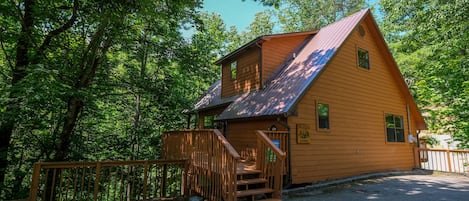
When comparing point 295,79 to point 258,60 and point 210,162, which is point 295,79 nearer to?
Result: point 258,60

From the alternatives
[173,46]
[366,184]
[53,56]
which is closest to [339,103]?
[366,184]

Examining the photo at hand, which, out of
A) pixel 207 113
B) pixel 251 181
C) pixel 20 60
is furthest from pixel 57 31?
pixel 251 181

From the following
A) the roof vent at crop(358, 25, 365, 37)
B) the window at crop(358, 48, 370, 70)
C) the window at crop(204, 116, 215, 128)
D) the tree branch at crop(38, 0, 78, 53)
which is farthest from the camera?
the window at crop(204, 116, 215, 128)

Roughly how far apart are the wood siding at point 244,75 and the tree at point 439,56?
9.17m

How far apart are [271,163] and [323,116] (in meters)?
3.35

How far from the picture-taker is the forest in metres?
7.28

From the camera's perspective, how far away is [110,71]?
10.3 m

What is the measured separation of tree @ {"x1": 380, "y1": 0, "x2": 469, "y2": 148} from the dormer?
24.8 ft

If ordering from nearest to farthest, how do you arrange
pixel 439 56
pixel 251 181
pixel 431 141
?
pixel 251 181
pixel 439 56
pixel 431 141

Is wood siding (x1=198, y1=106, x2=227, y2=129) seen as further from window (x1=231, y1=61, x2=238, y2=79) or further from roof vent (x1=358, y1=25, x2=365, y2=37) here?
roof vent (x1=358, y1=25, x2=365, y2=37)

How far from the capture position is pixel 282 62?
1118 cm

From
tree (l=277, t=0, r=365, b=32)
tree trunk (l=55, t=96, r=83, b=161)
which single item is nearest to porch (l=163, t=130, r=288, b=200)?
tree trunk (l=55, t=96, r=83, b=161)

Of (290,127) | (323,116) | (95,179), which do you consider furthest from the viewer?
(323,116)

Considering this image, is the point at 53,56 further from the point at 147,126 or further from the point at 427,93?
the point at 427,93
